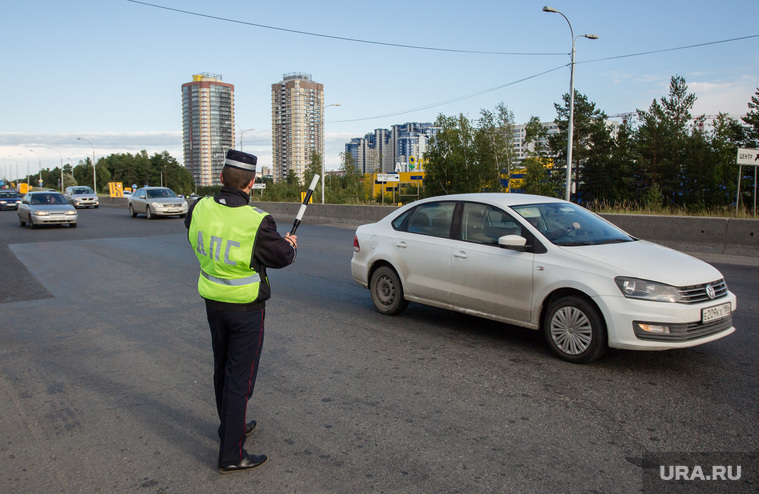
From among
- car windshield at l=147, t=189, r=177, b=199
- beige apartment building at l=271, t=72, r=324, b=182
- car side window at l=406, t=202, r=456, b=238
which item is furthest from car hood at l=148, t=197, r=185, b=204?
beige apartment building at l=271, t=72, r=324, b=182

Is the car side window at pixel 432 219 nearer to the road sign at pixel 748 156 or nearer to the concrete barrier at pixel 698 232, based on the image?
the concrete barrier at pixel 698 232

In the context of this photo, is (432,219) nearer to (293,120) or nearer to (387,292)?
(387,292)

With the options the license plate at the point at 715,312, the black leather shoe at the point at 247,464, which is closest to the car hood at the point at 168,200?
the black leather shoe at the point at 247,464

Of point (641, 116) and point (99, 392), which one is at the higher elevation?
point (641, 116)

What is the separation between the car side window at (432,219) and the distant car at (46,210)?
20.6 metres

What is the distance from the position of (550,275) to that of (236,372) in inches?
127

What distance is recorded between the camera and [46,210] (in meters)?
22.9

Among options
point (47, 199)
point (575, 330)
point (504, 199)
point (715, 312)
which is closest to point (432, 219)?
point (504, 199)

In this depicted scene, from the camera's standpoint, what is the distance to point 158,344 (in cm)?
620

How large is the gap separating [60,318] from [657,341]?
7.18 meters

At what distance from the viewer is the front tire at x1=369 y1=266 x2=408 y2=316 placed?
23.5 feet

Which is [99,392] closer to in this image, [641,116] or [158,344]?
[158,344]

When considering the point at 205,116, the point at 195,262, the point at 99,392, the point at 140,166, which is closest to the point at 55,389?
the point at 99,392

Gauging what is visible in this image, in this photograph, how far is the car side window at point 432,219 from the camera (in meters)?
6.66
